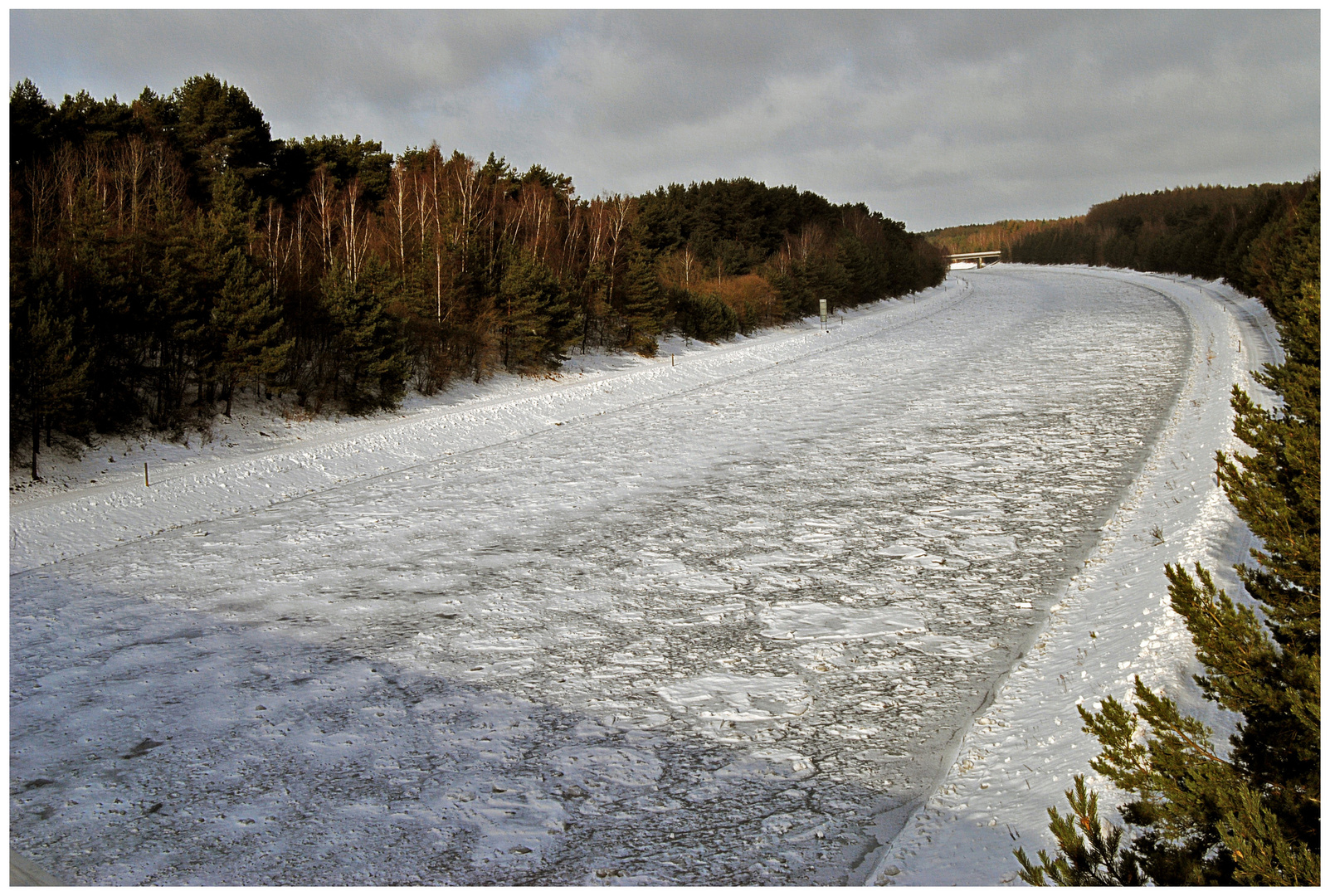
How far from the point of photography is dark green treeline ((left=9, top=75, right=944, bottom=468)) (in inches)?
635

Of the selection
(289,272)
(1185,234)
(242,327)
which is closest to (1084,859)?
(242,327)

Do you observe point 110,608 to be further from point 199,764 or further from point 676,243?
point 676,243

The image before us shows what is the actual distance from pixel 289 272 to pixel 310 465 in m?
10.8

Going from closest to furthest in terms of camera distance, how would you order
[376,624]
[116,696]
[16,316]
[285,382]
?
[116,696] < [376,624] < [16,316] < [285,382]

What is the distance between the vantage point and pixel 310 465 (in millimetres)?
14945

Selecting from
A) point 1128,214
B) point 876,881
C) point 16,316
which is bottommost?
point 876,881

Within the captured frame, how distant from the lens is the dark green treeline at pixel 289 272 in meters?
16.1

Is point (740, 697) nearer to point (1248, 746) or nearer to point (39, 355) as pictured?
point (1248, 746)

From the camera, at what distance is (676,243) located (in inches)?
2141

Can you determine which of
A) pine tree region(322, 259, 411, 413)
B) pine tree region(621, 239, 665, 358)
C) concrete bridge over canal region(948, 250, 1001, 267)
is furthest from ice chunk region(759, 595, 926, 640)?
concrete bridge over canal region(948, 250, 1001, 267)

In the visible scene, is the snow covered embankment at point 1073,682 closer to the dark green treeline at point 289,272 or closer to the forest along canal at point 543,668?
the forest along canal at point 543,668

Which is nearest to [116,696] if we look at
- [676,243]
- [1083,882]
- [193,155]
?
[1083,882]

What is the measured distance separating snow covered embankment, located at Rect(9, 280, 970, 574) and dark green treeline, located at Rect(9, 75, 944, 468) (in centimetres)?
195

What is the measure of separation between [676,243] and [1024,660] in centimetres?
4961
